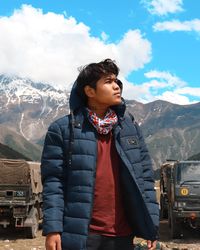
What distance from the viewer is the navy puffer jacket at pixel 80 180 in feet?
11.6

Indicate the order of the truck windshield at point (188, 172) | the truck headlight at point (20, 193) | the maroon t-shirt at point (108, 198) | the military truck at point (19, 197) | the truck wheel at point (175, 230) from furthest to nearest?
the truck headlight at point (20, 193)
the military truck at point (19, 197)
the truck wheel at point (175, 230)
the truck windshield at point (188, 172)
the maroon t-shirt at point (108, 198)

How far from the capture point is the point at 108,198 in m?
3.70

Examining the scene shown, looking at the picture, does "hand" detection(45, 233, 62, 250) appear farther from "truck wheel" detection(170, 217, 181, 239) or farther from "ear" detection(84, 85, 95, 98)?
"truck wheel" detection(170, 217, 181, 239)

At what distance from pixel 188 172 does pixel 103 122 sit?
11375 millimetres

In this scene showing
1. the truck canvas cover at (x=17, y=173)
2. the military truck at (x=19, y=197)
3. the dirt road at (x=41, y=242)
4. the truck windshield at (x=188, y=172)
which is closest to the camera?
the dirt road at (x=41, y=242)

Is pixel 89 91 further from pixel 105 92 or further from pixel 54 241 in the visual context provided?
pixel 54 241

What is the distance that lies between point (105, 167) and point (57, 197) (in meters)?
0.43

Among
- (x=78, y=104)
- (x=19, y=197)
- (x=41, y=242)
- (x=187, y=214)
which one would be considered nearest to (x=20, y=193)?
(x=19, y=197)

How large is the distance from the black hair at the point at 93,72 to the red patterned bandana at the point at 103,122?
24 centimetres

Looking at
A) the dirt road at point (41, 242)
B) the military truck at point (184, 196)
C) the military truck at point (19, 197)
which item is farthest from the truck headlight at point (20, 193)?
the military truck at point (184, 196)

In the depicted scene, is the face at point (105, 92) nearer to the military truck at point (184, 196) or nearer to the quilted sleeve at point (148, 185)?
the quilted sleeve at point (148, 185)

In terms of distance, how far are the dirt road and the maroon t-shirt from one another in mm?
8596

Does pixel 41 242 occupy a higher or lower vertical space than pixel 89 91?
lower

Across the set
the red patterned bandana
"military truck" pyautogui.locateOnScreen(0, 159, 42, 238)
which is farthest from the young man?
"military truck" pyautogui.locateOnScreen(0, 159, 42, 238)
